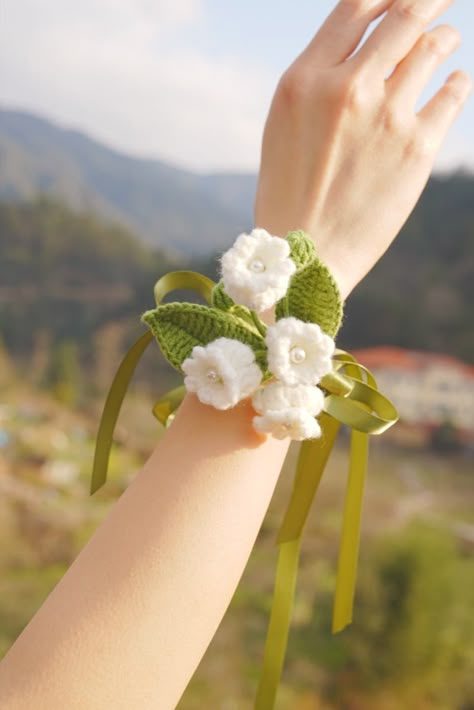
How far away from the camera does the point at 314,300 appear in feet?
0.90

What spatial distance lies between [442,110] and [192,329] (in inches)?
5.3

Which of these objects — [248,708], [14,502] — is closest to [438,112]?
[248,708]

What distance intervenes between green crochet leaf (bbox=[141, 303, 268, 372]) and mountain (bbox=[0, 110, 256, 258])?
7.81ft

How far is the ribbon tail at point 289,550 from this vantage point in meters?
0.30

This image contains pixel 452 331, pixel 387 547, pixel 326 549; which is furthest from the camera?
pixel 452 331

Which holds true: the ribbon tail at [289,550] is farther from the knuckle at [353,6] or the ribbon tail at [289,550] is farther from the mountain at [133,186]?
the mountain at [133,186]

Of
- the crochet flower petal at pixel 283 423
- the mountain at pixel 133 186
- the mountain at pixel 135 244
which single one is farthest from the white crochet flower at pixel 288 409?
the mountain at pixel 133 186

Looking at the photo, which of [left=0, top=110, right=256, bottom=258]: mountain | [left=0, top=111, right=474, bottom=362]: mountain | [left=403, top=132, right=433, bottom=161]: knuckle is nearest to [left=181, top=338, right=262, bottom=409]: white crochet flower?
[left=403, top=132, right=433, bottom=161]: knuckle

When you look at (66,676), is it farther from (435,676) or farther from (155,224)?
(155,224)

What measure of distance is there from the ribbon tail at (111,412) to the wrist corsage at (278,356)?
15 millimetres

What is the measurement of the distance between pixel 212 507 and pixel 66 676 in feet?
0.21

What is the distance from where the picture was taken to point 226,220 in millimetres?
2895

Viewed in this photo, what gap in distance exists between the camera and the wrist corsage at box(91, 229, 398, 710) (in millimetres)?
257

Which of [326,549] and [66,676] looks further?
[326,549]
